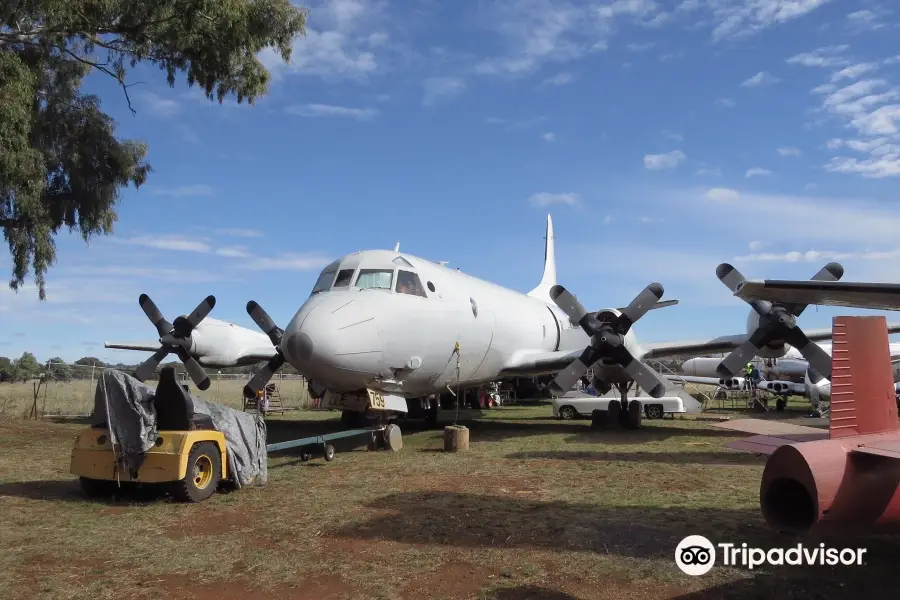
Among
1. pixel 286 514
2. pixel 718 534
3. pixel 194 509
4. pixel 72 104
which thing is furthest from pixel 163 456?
pixel 72 104

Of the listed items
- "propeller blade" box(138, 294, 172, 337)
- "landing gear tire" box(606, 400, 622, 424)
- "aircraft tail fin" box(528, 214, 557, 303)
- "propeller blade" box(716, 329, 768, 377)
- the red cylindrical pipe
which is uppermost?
"aircraft tail fin" box(528, 214, 557, 303)

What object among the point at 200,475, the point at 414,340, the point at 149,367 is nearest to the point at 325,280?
the point at 414,340

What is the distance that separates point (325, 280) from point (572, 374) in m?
5.97

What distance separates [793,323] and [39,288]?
67.8 feet

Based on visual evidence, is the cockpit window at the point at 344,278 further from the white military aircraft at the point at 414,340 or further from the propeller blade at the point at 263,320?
the propeller blade at the point at 263,320

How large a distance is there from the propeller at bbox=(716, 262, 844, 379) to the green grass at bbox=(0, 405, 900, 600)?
15.3ft

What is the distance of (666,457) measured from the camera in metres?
11.9

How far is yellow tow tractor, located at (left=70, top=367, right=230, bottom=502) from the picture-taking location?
8.06m

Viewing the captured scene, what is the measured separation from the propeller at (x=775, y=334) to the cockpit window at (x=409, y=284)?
22.0ft

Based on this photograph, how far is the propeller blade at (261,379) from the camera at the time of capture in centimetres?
1441

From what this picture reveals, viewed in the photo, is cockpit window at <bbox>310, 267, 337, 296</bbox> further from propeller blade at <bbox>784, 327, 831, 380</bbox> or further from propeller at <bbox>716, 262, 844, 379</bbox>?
propeller blade at <bbox>784, 327, 831, 380</bbox>

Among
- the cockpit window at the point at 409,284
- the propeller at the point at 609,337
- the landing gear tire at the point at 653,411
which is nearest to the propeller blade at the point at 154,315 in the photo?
the cockpit window at the point at 409,284

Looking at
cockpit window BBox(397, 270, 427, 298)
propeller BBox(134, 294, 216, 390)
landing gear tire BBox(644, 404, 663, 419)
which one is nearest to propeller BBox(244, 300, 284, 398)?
propeller BBox(134, 294, 216, 390)

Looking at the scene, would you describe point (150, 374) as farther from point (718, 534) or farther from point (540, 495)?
point (718, 534)
